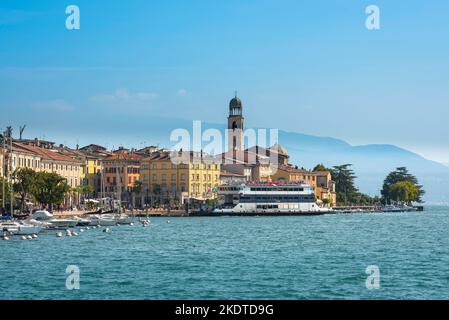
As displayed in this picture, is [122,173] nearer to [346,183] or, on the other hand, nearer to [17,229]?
[346,183]

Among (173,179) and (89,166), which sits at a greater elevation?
(89,166)

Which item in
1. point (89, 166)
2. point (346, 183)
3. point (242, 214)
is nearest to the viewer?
point (242, 214)

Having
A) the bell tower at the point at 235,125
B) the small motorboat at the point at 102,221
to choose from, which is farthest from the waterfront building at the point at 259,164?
the small motorboat at the point at 102,221

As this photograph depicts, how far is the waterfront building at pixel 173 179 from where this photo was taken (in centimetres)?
13325

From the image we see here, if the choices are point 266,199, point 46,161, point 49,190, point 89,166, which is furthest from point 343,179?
point 49,190

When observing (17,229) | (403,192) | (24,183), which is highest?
(403,192)

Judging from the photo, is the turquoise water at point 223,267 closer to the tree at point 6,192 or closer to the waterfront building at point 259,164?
the tree at point 6,192

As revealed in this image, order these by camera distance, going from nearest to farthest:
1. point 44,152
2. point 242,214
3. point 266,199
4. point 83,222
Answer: point 83,222 < point 44,152 < point 242,214 < point 266,199

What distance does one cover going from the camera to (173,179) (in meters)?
134

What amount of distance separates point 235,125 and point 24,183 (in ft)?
251

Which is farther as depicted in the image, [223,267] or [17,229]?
[17,229]

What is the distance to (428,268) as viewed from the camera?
39.7 m
